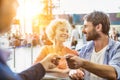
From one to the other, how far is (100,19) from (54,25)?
0.25 m

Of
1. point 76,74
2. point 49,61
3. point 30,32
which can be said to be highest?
point 30,32

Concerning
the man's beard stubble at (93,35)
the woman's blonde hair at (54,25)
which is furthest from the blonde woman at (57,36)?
the man's beard stubble at (93,35)

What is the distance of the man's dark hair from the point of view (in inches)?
58.5

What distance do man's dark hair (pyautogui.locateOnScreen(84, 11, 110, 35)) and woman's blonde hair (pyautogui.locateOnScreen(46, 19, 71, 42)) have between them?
127mm

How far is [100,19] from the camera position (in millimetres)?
1486

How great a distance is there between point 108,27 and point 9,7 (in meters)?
0.83

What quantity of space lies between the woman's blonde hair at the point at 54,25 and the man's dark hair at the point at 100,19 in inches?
5.0

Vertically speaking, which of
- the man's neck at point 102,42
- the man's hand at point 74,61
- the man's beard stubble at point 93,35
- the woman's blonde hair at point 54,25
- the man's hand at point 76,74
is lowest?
the man's hand at point 76,74

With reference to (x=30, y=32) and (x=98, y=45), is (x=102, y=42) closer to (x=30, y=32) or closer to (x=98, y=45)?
(x=98, y=45)

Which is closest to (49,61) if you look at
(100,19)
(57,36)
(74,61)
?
(74,61)

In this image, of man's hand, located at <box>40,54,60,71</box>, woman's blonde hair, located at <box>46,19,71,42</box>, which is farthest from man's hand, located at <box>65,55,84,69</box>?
woman's blonde hair, located at <box>46,19,71,42</box>

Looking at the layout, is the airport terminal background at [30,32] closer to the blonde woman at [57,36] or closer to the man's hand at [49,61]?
the blonde woman at [57,36]

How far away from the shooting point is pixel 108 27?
59.2 inches

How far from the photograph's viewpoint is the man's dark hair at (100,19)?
58.5 inches
